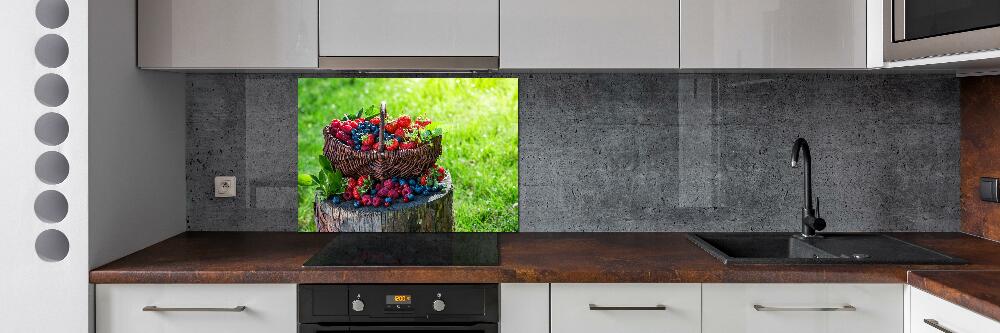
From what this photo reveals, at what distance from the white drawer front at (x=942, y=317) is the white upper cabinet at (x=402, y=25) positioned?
4.20ft

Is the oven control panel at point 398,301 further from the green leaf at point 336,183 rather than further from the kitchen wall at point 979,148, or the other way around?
the kitchen wall at point 979,148

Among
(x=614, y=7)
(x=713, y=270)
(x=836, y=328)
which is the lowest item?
(x=836, y=328)

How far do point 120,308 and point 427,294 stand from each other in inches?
30.5

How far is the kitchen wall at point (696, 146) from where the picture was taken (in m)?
2.52

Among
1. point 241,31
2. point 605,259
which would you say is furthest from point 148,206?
point 605,259

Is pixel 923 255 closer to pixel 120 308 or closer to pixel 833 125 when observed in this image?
pixel 833 125

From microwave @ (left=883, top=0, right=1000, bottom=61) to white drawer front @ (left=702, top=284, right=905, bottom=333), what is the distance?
0.62 m

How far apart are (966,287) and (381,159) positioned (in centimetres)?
169

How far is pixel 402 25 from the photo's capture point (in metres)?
2.16
